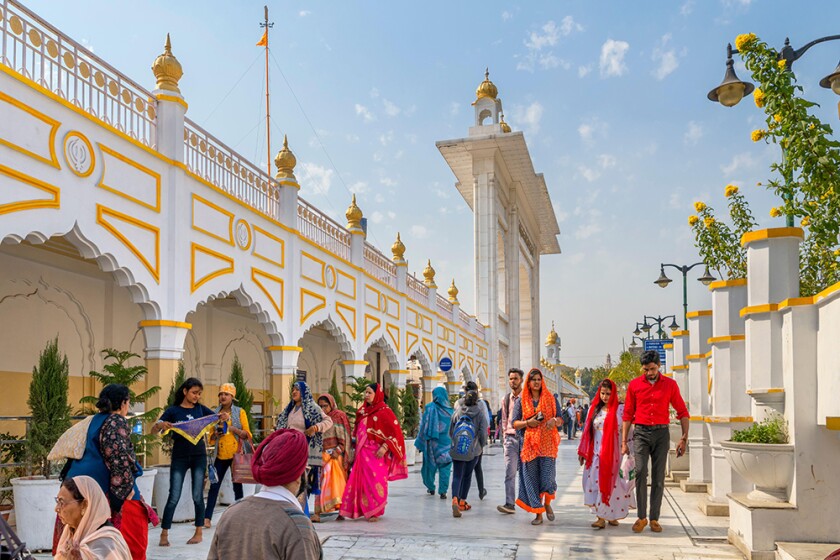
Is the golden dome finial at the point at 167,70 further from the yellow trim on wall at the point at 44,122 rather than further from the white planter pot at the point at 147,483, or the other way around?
the white planter pot at the point at 147,483

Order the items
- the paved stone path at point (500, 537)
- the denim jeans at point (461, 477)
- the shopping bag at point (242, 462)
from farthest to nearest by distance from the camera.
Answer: the denim jeans at point (461, 477), the shopping bag at point (242, 462), the paved stone path at point (500, 537)

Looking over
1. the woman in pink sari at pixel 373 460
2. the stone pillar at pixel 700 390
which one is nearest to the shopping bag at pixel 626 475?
the stone pillar at pixel 700 390

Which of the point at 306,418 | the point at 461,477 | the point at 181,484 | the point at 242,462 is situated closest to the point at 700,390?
the point at 461,477

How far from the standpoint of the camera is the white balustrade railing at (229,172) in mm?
9719

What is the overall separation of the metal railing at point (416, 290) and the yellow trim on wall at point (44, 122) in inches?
513

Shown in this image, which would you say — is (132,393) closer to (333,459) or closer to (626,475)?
(333,459)

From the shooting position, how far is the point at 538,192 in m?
37.2

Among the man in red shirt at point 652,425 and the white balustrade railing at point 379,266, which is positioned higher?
the white balustrade railing at point 379,266

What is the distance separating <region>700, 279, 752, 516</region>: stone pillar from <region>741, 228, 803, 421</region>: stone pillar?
1332 mm

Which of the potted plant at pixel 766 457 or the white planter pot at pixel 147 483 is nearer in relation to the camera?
the potted plant at pixel 766 457

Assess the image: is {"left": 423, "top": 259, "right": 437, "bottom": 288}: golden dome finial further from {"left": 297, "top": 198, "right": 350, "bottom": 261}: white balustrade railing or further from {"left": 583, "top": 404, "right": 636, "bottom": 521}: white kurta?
{"left": 583, "top": 404, "right": 636, "bottom": 521}: white kurta

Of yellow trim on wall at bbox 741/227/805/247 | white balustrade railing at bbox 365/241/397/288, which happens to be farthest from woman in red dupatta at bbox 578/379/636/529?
white balustrade railing at bbox 365/241/397/288

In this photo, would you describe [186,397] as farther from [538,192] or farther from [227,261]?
[538,192]

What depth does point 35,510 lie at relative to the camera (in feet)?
21.3
